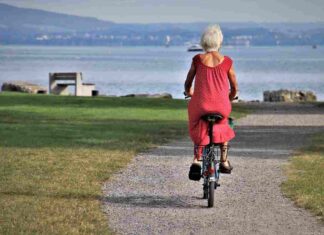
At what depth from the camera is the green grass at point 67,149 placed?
1020cm

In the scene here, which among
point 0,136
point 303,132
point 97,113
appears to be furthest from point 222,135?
point 97,113

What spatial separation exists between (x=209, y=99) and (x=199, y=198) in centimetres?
136

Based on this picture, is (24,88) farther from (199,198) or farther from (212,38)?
(212,38)

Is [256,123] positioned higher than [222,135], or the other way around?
[222,135]

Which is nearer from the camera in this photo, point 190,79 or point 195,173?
point 195,173

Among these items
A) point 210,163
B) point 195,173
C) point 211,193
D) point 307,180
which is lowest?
point 307,180

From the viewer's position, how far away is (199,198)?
11.5 m

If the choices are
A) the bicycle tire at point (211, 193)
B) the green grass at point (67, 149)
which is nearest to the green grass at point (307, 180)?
the bicycle tire at point (211, 193)

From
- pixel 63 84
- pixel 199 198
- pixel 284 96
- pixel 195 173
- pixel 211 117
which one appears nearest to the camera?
pixel 211 117

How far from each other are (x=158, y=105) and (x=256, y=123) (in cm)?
692

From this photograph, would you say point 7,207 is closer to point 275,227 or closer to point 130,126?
point 275,227

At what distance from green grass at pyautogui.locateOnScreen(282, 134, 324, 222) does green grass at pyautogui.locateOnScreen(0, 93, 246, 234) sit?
2.22m

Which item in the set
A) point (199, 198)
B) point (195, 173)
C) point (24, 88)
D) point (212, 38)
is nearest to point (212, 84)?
point (212, 38)

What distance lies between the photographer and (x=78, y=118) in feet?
81.4
